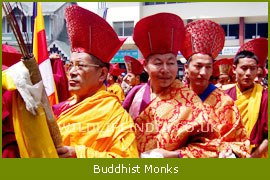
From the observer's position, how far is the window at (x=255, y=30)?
21531mm

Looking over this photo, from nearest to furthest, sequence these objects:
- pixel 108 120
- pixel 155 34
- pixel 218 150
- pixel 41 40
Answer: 1. pixel 108 120
2. pixel 218 150
3. pixel 155 34
4. pixel 41 40

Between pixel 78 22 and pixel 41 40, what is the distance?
5.51 feet

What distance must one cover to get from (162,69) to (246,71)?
5.14ft

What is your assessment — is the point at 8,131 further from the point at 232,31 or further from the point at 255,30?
the point at 255,30

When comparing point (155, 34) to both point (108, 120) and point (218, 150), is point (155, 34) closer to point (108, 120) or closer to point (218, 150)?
point (108, 120)

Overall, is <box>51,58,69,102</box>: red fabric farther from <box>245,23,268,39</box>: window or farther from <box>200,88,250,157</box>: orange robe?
<box>245,23,268,39</box>: window

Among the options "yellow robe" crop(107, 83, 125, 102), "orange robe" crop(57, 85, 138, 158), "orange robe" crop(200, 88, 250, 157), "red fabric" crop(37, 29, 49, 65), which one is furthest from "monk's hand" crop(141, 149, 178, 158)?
"yellow robe" crop(107, 83, 125, 102)

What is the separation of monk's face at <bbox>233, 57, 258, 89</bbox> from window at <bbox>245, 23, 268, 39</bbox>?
19.8 metres

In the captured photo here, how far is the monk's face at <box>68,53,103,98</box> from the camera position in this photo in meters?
2.14

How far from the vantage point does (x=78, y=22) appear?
224 cm

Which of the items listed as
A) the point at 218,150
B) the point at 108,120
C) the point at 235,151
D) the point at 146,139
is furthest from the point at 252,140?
the point at 108,120

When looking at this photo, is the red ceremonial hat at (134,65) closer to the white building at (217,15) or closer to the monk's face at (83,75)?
the monk's face at (83,75)

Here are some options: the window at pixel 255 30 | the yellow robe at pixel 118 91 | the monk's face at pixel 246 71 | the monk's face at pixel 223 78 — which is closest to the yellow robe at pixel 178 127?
the monk's face at pixel 246 71

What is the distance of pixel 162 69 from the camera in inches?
89.3
